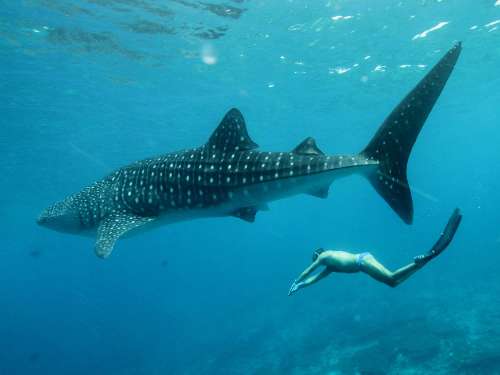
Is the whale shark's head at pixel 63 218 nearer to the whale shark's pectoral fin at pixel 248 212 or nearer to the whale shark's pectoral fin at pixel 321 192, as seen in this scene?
the whale shark's pectoral fin at pixel 248 212

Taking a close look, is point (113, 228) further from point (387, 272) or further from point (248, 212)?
point (387, 272)

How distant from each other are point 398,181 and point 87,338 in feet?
211

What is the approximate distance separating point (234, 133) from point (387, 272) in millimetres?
3140

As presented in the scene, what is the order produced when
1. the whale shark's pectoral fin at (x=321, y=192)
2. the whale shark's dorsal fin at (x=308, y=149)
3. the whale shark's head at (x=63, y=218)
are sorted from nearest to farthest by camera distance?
the whale shark's dorsal fin at (x=308, y=149) → the whale shark's pectoral fin at (x=321, y=192) → the whale shark's head at (x=63, y=218)

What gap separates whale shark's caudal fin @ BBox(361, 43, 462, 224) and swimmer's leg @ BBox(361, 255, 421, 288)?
642 millimetres

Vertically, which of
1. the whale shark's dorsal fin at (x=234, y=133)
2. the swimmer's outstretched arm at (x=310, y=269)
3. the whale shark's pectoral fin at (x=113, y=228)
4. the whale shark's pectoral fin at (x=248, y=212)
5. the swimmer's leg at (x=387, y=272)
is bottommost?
the whale shark's pectoral fin at (x=113, y=228)

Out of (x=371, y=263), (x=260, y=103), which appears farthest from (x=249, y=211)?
(x=260, y=103)

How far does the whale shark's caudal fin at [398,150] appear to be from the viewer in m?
4.84

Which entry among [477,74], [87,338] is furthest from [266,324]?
[87,338]

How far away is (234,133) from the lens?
20.1 feet

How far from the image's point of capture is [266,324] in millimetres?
30031

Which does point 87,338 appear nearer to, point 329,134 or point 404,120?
point 329,134

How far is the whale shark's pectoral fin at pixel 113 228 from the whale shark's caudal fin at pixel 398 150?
4.30 meters

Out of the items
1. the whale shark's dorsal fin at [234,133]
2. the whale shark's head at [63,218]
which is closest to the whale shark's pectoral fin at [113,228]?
the whale shark's head at [63,218]
